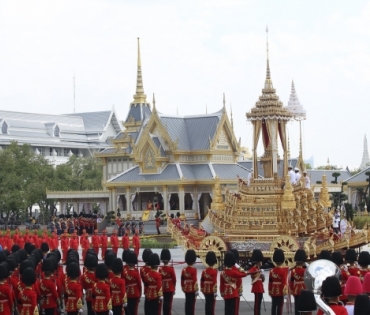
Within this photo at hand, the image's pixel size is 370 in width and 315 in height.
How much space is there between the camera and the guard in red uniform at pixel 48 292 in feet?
52.2

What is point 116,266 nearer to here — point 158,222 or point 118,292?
point 118,292

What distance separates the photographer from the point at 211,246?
2666cm

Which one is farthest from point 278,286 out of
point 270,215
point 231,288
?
point 270,215

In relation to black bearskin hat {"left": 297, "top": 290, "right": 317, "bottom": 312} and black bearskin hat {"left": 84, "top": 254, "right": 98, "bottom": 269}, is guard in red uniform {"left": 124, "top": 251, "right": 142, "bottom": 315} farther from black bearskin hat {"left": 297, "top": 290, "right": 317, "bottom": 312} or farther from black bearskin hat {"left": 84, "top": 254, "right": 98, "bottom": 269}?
black bearskin hat {"left": 297, "top": 290, "right": 317, "bottom": 312}

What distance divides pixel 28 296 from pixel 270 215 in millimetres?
12629

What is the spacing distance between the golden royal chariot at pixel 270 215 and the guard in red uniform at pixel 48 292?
10.4m

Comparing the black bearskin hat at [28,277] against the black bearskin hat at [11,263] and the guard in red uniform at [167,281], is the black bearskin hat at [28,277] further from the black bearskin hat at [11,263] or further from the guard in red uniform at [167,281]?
the guard in red uniform at [167,281]

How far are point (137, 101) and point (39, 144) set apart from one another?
3253 cm

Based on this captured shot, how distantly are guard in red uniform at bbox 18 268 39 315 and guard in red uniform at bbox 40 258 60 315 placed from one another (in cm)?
85

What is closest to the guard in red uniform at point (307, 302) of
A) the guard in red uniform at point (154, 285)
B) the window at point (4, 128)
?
the guard in red uniform at point (154, 285)

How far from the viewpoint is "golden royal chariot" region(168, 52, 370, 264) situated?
26.1 m

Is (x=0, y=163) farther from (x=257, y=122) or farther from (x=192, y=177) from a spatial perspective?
(x=257, y=122)

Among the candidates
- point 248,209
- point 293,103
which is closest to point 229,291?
point 248,209

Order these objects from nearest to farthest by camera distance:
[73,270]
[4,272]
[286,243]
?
1. [4,272]
2. [73,270]
3. [286,243]
